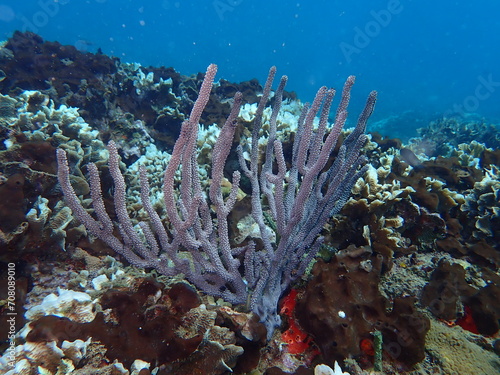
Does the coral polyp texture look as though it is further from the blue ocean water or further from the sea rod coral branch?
the blue ocean water

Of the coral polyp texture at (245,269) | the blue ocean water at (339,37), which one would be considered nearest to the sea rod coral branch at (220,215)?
the coral polyp texture at (245,269)

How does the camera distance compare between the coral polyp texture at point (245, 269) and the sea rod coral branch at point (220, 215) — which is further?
the sea rod coral branch at point (220, 215)

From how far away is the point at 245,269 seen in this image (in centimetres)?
245

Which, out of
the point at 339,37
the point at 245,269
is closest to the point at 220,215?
the point at 245,269

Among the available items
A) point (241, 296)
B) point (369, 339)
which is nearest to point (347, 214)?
point (369, 339)

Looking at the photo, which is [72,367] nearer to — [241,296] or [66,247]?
[241,296]

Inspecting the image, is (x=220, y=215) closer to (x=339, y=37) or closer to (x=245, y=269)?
(x=245, y=269)

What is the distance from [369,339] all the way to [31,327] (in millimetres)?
2552

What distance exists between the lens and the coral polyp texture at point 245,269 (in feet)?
6.23

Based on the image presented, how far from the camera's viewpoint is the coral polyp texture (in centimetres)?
190

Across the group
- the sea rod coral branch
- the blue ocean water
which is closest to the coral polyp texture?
the sea rod coral branch

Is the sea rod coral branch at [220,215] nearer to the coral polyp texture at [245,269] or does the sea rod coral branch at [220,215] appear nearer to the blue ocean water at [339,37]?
the coral polyp texture at [245,269]

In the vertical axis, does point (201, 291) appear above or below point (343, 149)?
below

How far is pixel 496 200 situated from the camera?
378cm
